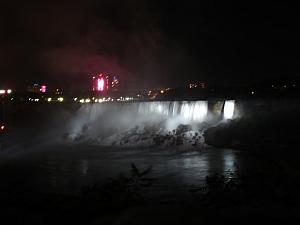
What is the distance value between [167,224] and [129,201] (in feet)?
14.4

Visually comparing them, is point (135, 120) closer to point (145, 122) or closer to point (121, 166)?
point (145, 122)


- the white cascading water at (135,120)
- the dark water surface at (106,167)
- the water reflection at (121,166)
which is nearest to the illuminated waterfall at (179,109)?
the white cascading water at (135,120)

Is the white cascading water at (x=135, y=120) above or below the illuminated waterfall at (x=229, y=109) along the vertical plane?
below

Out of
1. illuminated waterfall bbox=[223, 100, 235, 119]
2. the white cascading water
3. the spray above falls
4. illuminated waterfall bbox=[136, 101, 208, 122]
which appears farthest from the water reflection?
illuminated waterfall bbox=[136, 101, 208, 122]

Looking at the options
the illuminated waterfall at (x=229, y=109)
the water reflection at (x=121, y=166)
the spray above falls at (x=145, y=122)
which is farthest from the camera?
the spray above falls at (x=145, y=122)

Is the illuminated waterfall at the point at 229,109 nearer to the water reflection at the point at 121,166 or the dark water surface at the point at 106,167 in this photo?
the dark water surface at the point at 106,167

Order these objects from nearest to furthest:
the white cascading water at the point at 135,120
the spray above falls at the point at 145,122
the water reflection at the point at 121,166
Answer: the water reflection at the point at 121,166 < the spray above falls at the point at 145,122 < the white cascading water at the point at 135,120

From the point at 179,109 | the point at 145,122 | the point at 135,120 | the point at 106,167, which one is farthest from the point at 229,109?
the point at 106,167

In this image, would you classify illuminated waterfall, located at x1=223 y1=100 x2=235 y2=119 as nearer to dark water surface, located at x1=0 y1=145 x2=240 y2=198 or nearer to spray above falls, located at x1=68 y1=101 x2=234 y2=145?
spray above falls, located at x1=68 y1=101 x2=234 y2=145

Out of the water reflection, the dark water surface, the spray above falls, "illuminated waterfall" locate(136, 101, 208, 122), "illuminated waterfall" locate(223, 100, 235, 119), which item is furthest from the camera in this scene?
"illuminated waterfall" locate(136, 101, 208, 122)

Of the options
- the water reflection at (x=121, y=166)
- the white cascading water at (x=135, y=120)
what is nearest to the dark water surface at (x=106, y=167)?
the water reflection at (x=121, y=166)

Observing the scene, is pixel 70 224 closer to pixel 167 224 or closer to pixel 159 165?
pixel 167 224

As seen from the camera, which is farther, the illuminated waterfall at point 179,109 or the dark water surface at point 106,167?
the illuminated waterfall at point 179,109

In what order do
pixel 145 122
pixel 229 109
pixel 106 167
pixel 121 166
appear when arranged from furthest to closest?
1. pixel 145 122
2. pixel 229 109
3. pixel 121 166
4. pixel 106 167
